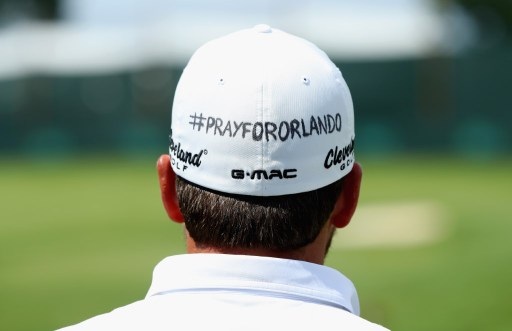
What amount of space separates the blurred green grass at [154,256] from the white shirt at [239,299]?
5848 millimetres

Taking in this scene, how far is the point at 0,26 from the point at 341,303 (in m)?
58.6

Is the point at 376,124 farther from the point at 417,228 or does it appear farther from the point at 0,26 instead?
the point at 0,26

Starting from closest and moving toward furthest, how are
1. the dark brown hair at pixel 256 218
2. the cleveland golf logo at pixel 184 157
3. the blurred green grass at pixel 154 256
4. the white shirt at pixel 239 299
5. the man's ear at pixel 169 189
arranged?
the white shirt at pixel 239 299
the dark brown hair at pixel 256 218
the cleveland golf logo at pixel 184 157
the man's ear at pixel 169 189
the blurred green grass at pixel 154 256

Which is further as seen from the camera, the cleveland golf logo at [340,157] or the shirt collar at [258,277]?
the cleveland golf logo at [340,157]

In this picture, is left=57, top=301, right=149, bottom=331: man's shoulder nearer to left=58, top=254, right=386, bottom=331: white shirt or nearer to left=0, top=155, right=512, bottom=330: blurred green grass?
left=58, top=254, right=386, bottom=331: white shirt

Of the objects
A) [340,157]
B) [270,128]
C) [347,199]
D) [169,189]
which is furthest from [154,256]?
[270,128]

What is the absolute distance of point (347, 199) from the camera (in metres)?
2.49

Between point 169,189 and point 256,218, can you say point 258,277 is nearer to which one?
point 256,218

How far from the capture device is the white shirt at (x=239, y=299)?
2.13 meters

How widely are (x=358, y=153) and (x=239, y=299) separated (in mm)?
32493

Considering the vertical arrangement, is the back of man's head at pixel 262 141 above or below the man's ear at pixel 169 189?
above

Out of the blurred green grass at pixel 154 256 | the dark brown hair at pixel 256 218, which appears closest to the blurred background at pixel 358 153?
the blurred green grass at pixel 154 256

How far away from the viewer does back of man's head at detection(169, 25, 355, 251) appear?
7.43 feet

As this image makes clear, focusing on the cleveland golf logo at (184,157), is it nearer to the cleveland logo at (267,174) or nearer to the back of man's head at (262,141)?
the back of man's head at (262,141)
